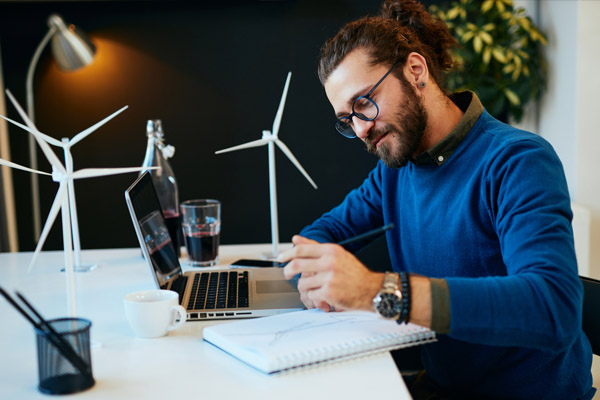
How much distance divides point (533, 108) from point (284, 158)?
1354 millimetres

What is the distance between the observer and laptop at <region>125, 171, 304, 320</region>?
4.11 feet

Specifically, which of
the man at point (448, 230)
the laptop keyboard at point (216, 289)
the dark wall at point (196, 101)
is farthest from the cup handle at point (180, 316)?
the dark wall at point (196, 101)

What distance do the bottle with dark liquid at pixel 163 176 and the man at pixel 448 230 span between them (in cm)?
44

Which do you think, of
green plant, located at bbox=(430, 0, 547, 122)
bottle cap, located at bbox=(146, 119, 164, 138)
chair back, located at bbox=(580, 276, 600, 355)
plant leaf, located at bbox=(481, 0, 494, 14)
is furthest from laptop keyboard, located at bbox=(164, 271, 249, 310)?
plant leaf, located at bbox=(481, 0, 494, 14)

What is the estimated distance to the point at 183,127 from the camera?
10.8ft

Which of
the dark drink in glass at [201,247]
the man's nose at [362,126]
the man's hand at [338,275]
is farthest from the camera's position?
the dark drink in glass at [201,247]

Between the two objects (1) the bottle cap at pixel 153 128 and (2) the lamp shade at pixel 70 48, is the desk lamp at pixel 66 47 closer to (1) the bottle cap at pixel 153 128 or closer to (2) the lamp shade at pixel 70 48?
(2) the lamp shade at pixel 70 48

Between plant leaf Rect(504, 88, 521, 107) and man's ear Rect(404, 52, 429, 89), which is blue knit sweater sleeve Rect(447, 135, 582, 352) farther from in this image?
plant leaf Rect(504, 88, 521, 107)

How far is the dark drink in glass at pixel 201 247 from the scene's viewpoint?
170cm

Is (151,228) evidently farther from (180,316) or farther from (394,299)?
(394,299)

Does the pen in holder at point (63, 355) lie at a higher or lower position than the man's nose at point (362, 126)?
lower

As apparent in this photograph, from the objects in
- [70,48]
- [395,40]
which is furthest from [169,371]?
[70,48]

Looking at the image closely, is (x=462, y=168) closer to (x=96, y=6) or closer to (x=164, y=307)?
(x=164, y=307)

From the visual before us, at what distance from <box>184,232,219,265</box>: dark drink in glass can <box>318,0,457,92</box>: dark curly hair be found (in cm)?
55
